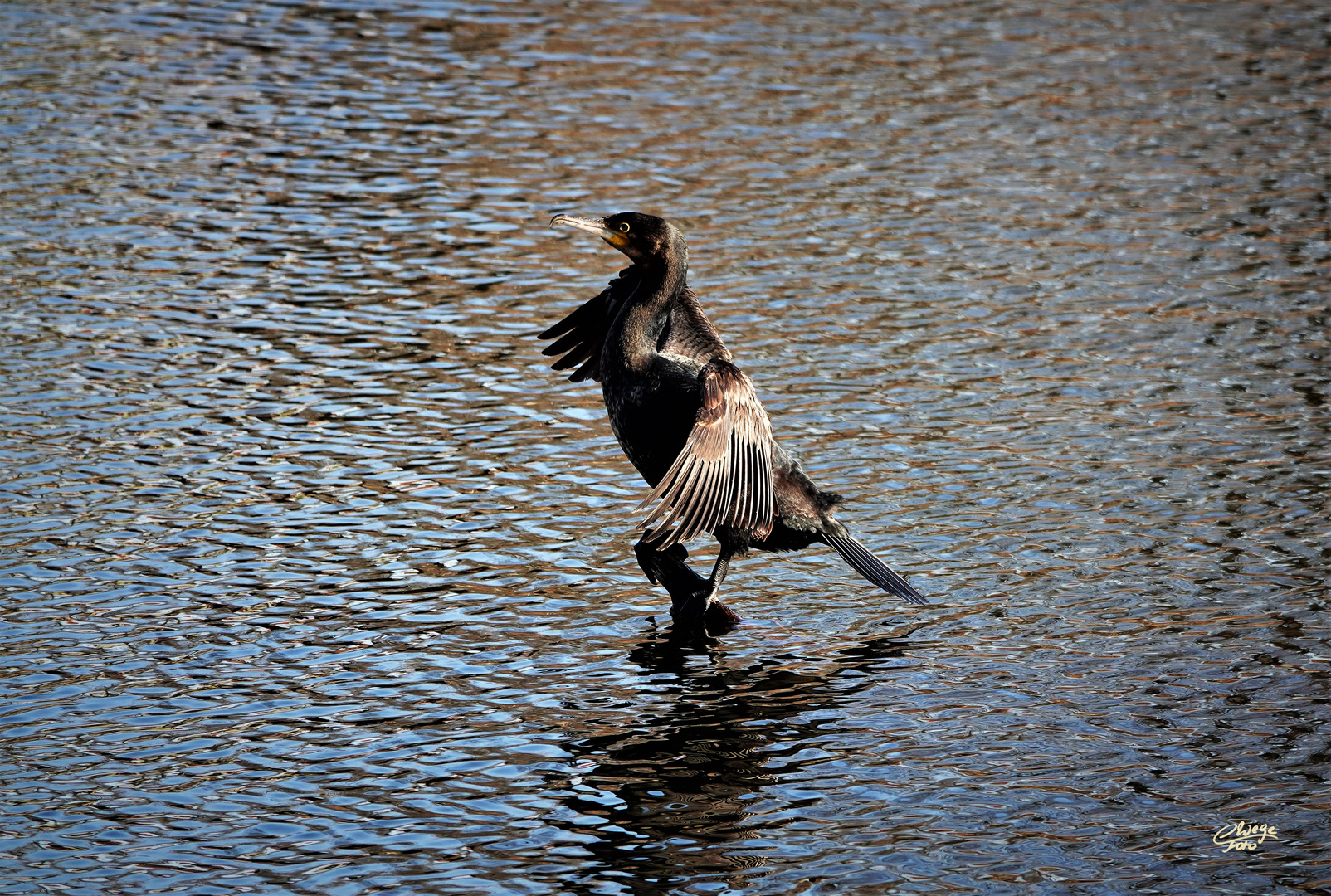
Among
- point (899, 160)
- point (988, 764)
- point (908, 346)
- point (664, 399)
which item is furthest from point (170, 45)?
point (988, 764)

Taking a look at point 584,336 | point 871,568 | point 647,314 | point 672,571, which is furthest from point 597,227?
point 871,568

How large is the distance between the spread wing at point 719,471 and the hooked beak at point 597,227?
0.93 m

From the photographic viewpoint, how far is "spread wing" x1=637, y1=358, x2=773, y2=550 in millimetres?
7824

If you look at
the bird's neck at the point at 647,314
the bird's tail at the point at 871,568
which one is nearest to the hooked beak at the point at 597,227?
the bird's neck at the point at 647,314

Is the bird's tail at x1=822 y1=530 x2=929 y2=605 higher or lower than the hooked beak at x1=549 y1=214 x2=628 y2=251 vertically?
lower

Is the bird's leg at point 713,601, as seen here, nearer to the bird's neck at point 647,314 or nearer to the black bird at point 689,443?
the black bird at point 689,443

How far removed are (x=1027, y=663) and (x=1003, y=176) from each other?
9.05 meters

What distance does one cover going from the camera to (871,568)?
8.39m

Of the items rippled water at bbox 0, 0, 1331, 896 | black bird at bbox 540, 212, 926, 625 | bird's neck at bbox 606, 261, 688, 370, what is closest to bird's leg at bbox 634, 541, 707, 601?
black bird at bbox 540, 212, 926, 625

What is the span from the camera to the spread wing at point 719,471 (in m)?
7.82

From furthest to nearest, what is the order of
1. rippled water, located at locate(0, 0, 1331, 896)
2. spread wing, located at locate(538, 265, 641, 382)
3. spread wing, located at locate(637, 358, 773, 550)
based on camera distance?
spread wing, located at locate(538, 265, 641, 382) → spread wing, located at locate(637, 358, 773, 550) → rippled water, located at locate(0, 0, 1331, 896)

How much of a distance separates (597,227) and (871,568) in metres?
2.31

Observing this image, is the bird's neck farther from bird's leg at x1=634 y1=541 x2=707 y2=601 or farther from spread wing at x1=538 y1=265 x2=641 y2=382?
bird's leg at x1=634 y1=541 x2=707 y2=601

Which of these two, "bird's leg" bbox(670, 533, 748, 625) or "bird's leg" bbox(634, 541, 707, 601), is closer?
"bird's leg" bbox(670, 533, 748, 625)
